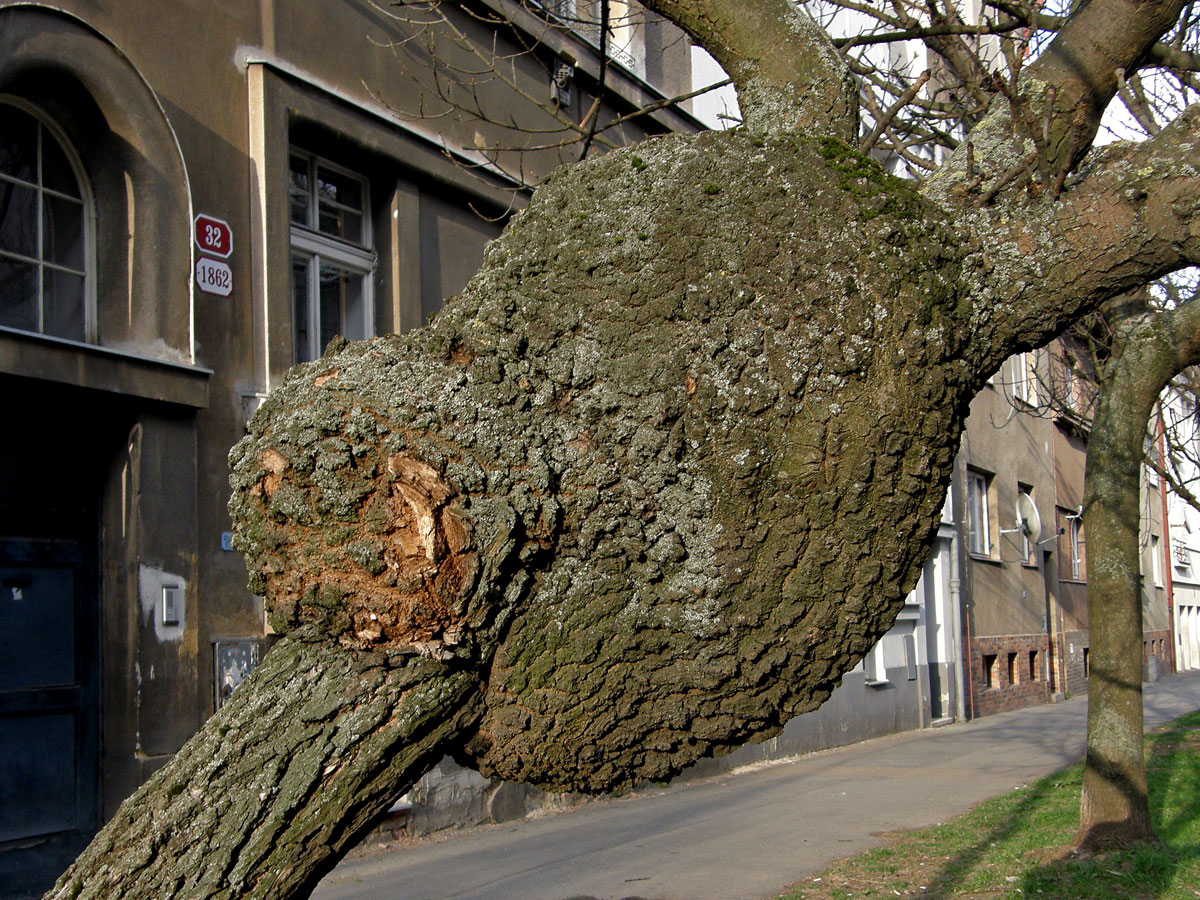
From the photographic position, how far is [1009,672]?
22.8m

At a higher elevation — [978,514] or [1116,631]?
[978,514]

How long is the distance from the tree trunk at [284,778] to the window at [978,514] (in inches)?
797

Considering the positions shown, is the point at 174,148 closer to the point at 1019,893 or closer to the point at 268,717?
the point at 268,717

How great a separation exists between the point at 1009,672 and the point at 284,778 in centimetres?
2294

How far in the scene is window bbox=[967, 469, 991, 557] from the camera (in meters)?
21.3

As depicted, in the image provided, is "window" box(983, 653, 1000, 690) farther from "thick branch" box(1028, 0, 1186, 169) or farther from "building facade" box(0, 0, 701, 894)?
"thick branch" box(1028, 0, 1186, 169)

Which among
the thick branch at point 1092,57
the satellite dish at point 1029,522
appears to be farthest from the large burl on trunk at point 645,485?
the satellite dish at point 1029,522

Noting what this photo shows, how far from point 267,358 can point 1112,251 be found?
6.74 m

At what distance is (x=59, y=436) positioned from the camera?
280 inches

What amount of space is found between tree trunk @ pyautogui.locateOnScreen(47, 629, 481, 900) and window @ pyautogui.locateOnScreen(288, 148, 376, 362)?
23.0 feet

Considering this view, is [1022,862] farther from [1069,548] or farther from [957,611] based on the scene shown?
[1069,548]

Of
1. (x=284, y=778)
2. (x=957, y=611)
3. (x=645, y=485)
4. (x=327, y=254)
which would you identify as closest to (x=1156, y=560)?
(x=957, y=611)

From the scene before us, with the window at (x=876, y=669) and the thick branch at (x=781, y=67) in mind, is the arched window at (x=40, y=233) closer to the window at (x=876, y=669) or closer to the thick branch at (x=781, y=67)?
the thick branch at (x=781, y=67)

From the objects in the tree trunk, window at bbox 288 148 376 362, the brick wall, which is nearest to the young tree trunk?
window at bbox 288 148 376 362
